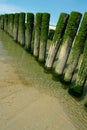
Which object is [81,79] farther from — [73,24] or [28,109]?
[28,109]

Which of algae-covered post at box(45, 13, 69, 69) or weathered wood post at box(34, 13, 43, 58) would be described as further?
weathered wood post at box(34, 13, 43, 58)

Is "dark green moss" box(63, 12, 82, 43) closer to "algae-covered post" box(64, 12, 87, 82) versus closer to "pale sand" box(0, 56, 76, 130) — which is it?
"algae-covered post" box(64, 12, 87, 82)

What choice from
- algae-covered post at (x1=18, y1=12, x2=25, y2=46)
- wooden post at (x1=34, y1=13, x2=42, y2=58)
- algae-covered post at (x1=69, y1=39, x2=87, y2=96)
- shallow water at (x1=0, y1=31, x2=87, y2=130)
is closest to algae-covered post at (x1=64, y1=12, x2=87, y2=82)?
algae-covered post at (x1=69, y1=39, x2=87, y2=96)

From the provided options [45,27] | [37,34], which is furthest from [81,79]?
[37,34]

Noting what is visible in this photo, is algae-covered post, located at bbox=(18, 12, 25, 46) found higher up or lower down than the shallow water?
lower down

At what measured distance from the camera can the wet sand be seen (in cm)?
568

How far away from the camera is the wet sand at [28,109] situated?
5675mm

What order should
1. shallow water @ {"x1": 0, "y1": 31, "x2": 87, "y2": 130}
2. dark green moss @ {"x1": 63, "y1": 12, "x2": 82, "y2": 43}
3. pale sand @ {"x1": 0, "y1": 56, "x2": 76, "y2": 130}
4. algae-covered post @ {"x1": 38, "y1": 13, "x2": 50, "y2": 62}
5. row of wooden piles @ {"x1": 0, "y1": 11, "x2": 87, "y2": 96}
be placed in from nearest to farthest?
pale sand @ {"x1": 0, "y1": 56, "x2": 76, "y2": 130} < shallow water @ {"x1": 0, "y1": 31, "x2": 87, "y2": 130} < row of wooden piles @ {"x1": 0, "y1": 11, "x2": 87, "y2": 96} < dark green moss @ {"x1": 63, "y1": 12, "x2": 82, "y2": 43} < algae-covered post @ {"x1": 38, "y1": 13, "x2": 50, "y2": 62}

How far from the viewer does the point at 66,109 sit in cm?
697

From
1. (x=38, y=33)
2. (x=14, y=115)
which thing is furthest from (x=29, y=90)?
(x=38, y=33)

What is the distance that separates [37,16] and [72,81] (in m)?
5.19

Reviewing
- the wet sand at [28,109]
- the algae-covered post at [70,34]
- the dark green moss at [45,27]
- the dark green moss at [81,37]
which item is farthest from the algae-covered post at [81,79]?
the dark green moss at [45,27]

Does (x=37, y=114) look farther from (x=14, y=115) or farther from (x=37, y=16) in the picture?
(x=37, y=16)

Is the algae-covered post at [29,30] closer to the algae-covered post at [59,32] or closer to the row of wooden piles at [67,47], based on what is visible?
the row of wooden piles at [67,47]
